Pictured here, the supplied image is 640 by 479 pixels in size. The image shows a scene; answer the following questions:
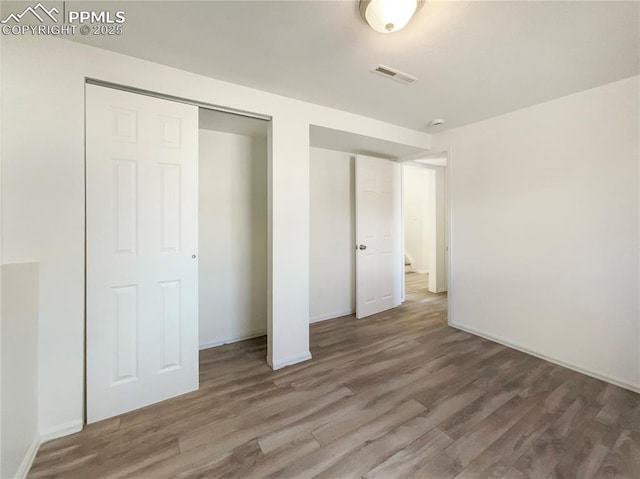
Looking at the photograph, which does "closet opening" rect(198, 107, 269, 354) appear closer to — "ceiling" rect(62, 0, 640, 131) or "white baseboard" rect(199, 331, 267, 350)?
"white baseboard" rect(199, 331, 267, 350)

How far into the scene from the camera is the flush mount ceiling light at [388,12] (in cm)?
125

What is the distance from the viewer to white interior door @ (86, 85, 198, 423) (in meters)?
1.68

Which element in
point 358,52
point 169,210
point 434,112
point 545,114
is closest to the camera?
point 358,52

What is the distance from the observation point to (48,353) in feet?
5.06

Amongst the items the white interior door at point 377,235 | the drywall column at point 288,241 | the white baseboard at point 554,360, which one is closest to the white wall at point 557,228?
the white baseboard at point 554,360

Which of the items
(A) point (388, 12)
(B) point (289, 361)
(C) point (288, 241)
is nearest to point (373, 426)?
(B) point (289, 361)

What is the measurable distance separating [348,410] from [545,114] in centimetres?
305

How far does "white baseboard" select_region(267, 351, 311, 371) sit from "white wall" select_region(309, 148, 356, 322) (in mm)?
919

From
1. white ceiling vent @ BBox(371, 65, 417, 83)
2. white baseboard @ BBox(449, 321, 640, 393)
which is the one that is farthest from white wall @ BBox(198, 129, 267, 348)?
white baseboard @ BBox(449, 321, 640, 393)

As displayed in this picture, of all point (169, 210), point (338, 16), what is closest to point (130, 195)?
point (169, 210)

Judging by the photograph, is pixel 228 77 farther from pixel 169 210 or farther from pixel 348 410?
pixel 348 410

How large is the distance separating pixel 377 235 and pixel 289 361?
2.06m

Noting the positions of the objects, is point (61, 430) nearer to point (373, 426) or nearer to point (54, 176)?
point (54, 176)

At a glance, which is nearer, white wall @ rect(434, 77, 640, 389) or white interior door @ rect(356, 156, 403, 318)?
white wall @ rect(434, 77, 640, 389)
